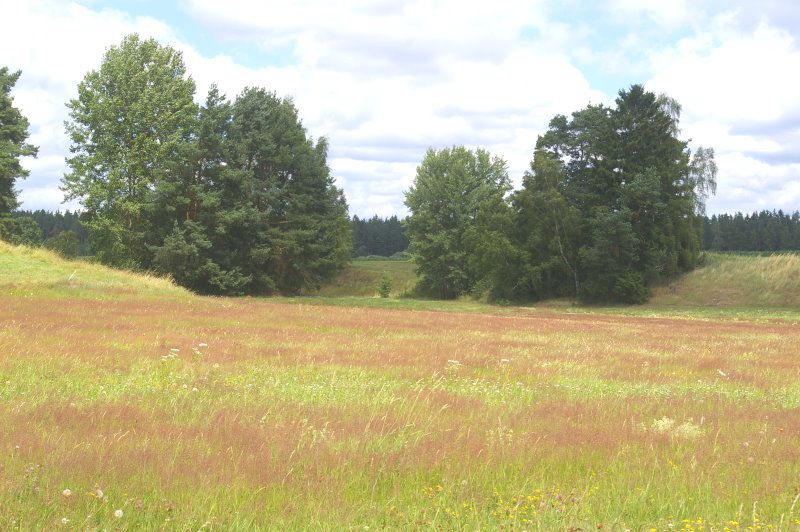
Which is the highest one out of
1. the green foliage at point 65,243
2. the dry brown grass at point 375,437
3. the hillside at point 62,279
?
the green foliage at point 65,243

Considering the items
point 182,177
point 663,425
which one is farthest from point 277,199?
point 663,425

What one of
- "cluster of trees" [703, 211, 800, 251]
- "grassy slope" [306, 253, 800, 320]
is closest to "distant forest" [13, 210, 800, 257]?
Answer: "cluster of trees" [703, 211, 800, 251]

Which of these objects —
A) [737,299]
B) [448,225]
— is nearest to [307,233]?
[448,225]

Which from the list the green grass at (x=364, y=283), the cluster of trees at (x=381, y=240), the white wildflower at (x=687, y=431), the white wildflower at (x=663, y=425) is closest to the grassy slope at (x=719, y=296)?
the green grass at (x=364, y=283)

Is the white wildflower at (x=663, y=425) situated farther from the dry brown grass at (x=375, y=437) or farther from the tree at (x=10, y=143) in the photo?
the tree at (x=10, y=143)

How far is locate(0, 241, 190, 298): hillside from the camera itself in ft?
110

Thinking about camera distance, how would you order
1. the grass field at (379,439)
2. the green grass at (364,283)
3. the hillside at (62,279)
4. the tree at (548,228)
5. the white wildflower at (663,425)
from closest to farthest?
the grass field at (379,439), the white wildflower at (663,425), the hillside at (62,279), the tree at (548,228), the green grass at (364,283)

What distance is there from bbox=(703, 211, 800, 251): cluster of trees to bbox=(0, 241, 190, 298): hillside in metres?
132

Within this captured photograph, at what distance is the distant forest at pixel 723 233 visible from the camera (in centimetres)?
14588

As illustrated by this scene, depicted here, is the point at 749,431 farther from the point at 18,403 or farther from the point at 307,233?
the point at 307,233

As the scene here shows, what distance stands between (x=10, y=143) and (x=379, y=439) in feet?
210

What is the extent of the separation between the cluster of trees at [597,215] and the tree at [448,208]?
377 inches

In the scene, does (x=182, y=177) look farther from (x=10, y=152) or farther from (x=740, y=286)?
(x=740, y=286)

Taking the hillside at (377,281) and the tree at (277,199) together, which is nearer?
the hillside at (377,281)
